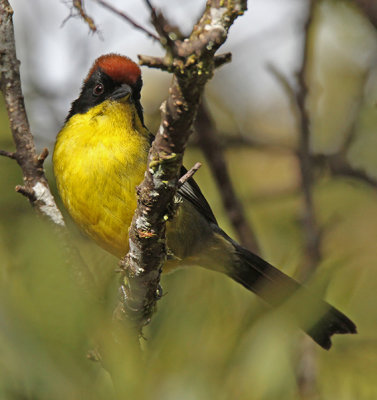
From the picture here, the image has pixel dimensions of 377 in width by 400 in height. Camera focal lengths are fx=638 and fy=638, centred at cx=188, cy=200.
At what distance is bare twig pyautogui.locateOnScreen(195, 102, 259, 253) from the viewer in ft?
15.0

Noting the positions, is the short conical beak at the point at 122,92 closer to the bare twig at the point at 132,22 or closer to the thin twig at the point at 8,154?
the thin twig at the point at 8,154

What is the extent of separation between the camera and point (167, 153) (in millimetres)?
1999

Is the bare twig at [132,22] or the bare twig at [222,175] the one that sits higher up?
the bare twig at [132,22]

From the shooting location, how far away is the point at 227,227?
494 cm

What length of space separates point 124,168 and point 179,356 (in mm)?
2093

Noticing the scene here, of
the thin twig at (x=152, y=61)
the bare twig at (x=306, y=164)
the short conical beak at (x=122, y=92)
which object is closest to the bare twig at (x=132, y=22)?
the thin twig at (x=152, y=61)

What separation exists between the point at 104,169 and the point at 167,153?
1.54m

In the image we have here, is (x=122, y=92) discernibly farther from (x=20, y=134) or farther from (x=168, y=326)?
(x=168, y=326)

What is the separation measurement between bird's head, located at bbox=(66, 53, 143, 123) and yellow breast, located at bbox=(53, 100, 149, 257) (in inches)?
3.2

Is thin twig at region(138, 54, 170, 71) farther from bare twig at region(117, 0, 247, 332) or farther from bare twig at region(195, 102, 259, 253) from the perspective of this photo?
bare twig at region(195, 102, 259, 253)

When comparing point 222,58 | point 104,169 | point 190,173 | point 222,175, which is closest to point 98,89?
point 104,169

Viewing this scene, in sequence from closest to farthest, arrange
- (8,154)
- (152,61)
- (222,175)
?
(152,61)
(8,154)
(222,175)

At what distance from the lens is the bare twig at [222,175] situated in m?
4.58

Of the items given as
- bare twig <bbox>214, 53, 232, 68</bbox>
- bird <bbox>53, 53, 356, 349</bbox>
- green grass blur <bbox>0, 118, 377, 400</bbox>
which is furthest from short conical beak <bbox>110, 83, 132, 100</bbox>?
bare twig <bbox>214, 53, 232, 68</bbox>
